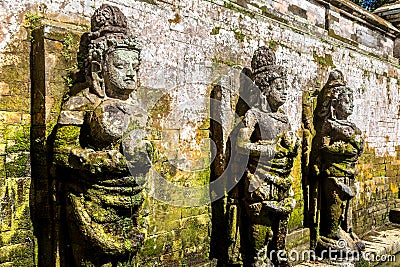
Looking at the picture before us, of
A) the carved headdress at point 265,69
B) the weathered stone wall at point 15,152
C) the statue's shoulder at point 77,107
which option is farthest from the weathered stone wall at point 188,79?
the carved headdress at point 265,69

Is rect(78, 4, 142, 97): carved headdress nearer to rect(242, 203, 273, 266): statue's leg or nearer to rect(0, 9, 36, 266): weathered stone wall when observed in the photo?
rect(0, 9, 36, 266): weathered stone wall

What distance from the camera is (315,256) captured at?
646 centimetres

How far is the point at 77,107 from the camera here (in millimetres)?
3506

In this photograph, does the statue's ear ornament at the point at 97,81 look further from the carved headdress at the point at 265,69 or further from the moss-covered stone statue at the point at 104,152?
the carved headdress at the point at 265,69

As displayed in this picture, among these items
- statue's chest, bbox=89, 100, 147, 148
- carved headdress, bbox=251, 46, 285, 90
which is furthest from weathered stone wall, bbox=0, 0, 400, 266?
statue's chest, bbox=89, 100, 147, 148

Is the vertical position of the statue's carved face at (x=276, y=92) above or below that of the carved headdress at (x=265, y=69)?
below

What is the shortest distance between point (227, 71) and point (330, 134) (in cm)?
209

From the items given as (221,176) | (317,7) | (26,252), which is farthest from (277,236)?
(317,7)

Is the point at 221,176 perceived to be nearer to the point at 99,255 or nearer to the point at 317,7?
the point at 99,255

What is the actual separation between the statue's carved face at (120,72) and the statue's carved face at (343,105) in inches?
149

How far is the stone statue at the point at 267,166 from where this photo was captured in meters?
4.77

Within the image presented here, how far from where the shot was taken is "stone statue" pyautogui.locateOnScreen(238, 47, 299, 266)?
477cm
